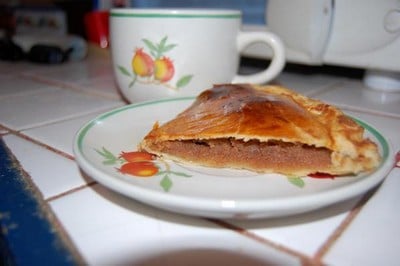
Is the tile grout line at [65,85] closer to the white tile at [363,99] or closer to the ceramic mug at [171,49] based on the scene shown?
the ceramic mug at [171,49]

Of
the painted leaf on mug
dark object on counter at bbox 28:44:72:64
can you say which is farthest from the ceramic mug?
dark object on counter at bbox 28:44:72:64

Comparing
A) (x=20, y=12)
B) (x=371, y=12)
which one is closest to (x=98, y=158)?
(x=371, y=12)

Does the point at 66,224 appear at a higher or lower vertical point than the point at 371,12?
lower

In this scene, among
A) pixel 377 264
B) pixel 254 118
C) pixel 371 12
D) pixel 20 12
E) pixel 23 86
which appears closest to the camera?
pixel 377 264

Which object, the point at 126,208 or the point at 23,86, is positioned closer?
the point at 126,208

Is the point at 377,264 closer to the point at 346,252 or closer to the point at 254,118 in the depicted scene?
the point at 346,252
